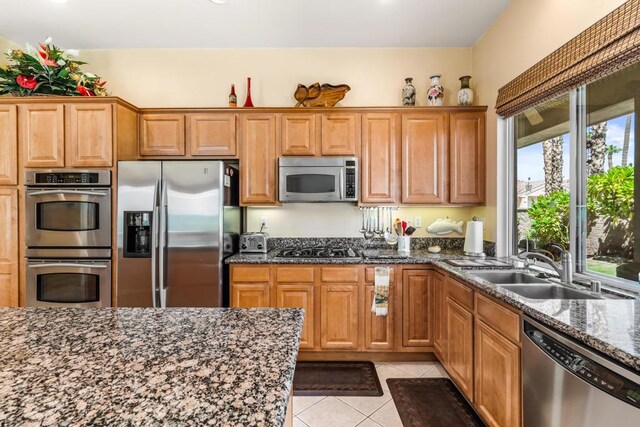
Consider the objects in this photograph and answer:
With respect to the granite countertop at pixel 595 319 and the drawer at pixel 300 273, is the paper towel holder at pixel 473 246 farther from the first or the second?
the drawer at pixel 300 273

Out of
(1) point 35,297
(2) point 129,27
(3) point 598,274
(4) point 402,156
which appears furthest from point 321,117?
(1) point 35,297

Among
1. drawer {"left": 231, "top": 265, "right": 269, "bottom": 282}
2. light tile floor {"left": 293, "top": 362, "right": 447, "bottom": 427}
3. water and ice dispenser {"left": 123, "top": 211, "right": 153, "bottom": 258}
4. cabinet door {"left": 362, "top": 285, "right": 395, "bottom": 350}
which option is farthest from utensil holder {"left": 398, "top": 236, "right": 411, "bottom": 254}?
water and ice dispenser {"left": 123, "top": 211, "right": 153, "bottom": 258}

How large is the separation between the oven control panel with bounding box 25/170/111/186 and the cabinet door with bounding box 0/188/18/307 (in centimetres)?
26

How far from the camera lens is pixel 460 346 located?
7.20ft

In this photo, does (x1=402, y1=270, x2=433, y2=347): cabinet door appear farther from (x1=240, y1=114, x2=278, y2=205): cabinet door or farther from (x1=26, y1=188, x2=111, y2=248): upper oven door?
(x1=26, y1=188, x2=111, y2=248): upper oven door

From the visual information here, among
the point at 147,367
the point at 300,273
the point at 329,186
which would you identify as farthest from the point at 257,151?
the point at 147,367

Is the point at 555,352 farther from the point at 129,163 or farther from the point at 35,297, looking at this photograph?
the point at 35,297

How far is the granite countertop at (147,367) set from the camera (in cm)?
64

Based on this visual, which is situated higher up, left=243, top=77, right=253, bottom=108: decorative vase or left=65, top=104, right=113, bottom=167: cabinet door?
left=243, top=77, right=253, bottom=108: decorative vase

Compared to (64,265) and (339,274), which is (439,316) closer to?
(339,274)

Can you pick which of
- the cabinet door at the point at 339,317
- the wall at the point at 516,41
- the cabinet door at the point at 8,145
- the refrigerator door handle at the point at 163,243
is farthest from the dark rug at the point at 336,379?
the cabinet door at the point at 8,145

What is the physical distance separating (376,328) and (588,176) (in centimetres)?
186

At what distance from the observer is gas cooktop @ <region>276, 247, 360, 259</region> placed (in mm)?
2895

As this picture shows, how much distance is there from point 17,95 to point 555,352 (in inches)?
168
